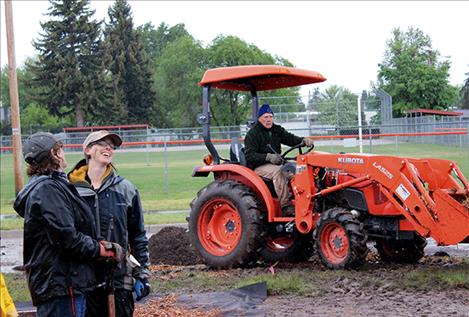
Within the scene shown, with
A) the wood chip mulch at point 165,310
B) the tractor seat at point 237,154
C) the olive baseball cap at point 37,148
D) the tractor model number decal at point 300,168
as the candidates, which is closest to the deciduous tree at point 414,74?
the tractor seat at point 237,154

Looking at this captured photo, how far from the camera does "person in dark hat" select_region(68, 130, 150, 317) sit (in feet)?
17.2

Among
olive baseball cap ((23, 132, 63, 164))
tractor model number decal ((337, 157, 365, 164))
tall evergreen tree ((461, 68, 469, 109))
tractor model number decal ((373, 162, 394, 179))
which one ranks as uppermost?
tall evergreen tree ((461, 68, 469, 109))

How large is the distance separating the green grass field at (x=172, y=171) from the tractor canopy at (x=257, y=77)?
9.06 meters

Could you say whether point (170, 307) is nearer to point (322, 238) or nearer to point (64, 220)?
point (322, 238)

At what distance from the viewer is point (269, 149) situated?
10.6 m

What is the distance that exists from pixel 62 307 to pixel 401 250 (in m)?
6.18

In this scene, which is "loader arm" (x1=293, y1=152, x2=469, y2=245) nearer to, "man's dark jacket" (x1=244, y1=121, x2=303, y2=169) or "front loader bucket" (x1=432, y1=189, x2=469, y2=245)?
"front loader bucket" (x1=432, y1=189, x2=469, y2=245)

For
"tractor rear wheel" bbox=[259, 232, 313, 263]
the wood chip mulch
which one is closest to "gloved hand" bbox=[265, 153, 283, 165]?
"tractor rear wheel" bbox=[259, 232, 313, 263]

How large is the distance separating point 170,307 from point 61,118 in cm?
5842

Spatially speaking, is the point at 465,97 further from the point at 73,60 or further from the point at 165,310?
the point at 73,60

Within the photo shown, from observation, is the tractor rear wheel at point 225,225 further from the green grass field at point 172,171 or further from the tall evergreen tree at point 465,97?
the tall evergreen tree at point 465,97

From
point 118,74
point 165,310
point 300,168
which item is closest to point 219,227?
point 300,168

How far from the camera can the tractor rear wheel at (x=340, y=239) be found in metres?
9.30

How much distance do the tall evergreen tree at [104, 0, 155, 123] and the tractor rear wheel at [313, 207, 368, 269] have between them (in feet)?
170
